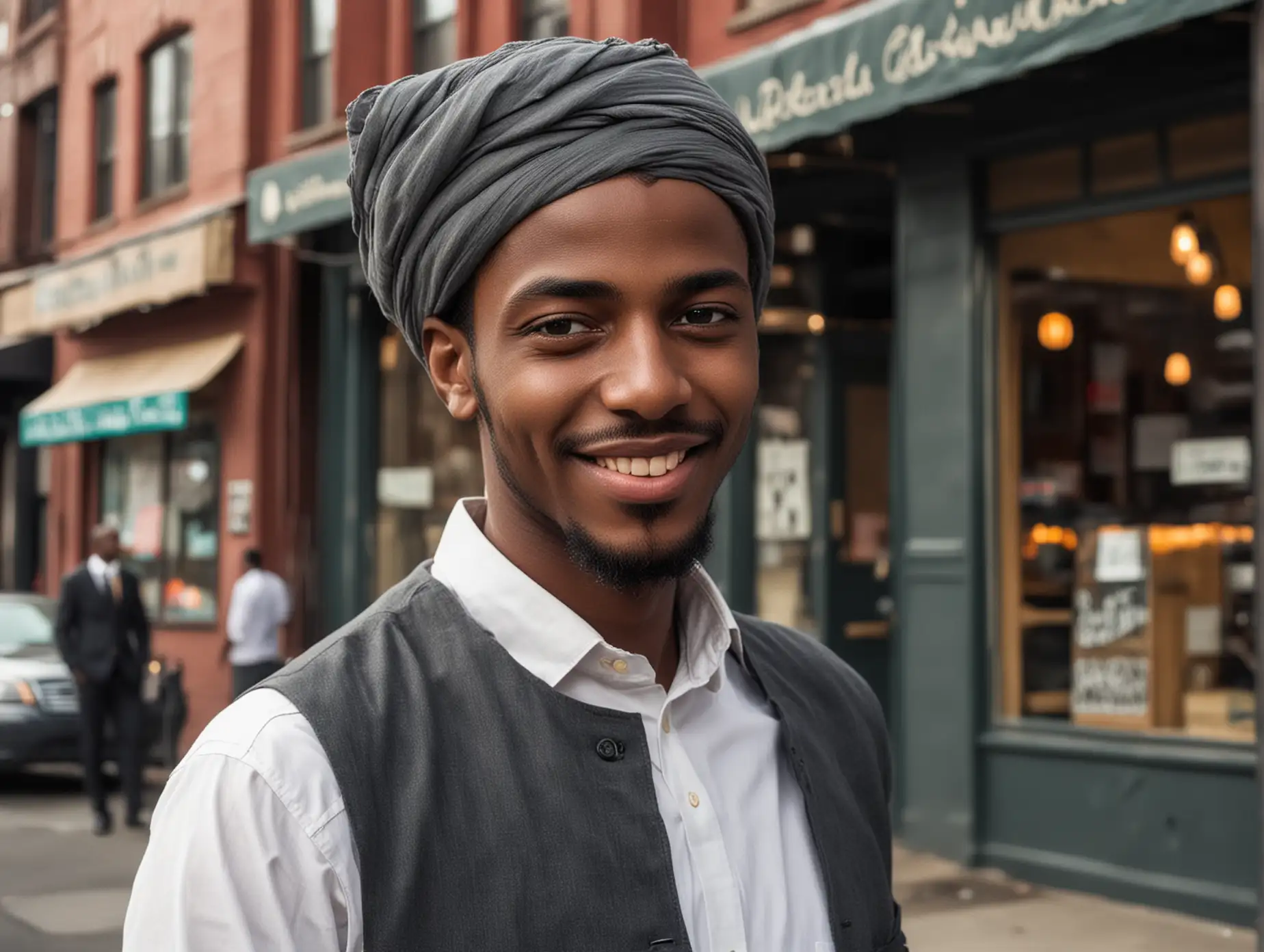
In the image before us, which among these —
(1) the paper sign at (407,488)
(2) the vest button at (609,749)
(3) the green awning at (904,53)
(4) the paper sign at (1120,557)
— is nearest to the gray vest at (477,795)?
(2) the vest button at (609,749)

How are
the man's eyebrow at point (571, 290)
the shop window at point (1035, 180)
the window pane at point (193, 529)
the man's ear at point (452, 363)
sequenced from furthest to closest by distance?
the window pane at point (193, 529) < the shop window at point (1035, 180) < the man's ear at point (452, 363) < the man's eyebrow at point (571, 290)

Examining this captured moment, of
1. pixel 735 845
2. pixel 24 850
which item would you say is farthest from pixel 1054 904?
pixel 735 845

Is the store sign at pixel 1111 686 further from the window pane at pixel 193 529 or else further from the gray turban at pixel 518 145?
the window pane at pixel 193 529

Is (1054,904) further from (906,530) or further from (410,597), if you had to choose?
(410,597)

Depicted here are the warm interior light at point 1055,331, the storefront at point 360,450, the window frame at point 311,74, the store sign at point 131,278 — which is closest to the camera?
the warm interior light at point 1055,331

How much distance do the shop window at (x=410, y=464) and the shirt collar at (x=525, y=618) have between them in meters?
12.4

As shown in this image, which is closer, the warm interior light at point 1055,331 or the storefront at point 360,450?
the warm interior light at point 1055,331

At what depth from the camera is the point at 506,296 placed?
1756mm

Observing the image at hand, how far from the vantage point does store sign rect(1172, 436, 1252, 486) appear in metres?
8.10

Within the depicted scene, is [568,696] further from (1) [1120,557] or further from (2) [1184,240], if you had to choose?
(1) [1120,557]

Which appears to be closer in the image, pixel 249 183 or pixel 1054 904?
pixel 1054 904

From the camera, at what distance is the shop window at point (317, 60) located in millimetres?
15906

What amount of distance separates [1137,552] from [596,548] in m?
7.44

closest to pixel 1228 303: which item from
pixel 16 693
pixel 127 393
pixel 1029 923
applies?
pixel 1029 923
